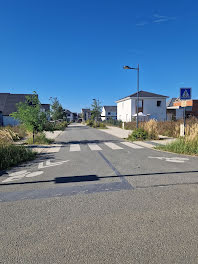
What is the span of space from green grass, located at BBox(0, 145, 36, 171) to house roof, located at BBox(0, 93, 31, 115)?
27871mm

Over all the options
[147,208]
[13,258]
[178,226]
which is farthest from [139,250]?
[13,258]

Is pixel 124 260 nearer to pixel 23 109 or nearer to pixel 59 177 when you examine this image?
pixel 59 177

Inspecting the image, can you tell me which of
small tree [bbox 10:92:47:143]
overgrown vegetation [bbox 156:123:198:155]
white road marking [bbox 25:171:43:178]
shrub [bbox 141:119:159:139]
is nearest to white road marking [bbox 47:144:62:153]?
small tree [bbox 10:92:47:143]

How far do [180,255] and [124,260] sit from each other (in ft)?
2.21

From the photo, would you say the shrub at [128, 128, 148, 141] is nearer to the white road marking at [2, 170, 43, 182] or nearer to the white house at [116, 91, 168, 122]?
the white road marking at [2, 170, 43, 182]

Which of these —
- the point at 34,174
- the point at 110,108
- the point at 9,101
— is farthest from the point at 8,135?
the point at 110,108

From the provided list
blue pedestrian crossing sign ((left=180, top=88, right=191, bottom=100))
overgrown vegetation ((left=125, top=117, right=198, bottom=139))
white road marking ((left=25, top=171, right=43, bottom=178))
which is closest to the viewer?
white road marking ((left=25, top=171, right=43, bottom=178))

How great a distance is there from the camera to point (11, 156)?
6.91m

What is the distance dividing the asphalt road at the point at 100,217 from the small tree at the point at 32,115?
7.30 meters

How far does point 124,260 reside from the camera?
196 centimetres

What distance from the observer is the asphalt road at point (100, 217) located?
2.08 metres

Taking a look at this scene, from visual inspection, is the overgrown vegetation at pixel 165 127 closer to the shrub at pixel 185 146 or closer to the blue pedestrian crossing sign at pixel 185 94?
the blue pedestrian crossing sign at pixel 185 94

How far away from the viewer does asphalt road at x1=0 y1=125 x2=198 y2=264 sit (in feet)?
6.83

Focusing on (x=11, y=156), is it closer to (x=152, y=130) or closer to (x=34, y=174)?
(x=34, y=174)
